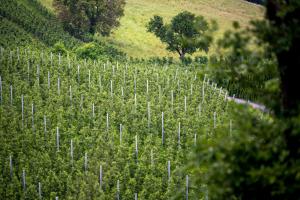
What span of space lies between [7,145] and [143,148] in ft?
22.4

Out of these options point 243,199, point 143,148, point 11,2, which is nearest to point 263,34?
point 243,199

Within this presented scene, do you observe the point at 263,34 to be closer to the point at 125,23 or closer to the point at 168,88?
the point at 168,88

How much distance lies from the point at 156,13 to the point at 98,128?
219ft

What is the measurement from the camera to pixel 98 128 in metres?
→ 31.5

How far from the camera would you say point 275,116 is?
32.4ft

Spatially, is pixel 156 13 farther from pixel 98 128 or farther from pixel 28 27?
pixel 98 128

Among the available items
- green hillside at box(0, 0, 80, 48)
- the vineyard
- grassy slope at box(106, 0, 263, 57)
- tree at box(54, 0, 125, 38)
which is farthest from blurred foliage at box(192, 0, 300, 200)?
grassy slope at box(106, 0, 263, 57)

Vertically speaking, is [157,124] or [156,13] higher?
[156,13]

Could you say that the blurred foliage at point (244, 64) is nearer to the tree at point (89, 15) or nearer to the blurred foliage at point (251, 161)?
the blurred foliage at point (251, 161)

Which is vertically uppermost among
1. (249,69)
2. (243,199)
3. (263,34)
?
(263,34)

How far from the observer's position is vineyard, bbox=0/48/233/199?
25406mm

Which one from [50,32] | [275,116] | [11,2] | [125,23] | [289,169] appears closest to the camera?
[289,169]

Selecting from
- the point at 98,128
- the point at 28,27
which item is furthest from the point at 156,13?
the point at 98,128

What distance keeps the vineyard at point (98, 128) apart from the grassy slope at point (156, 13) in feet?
121
